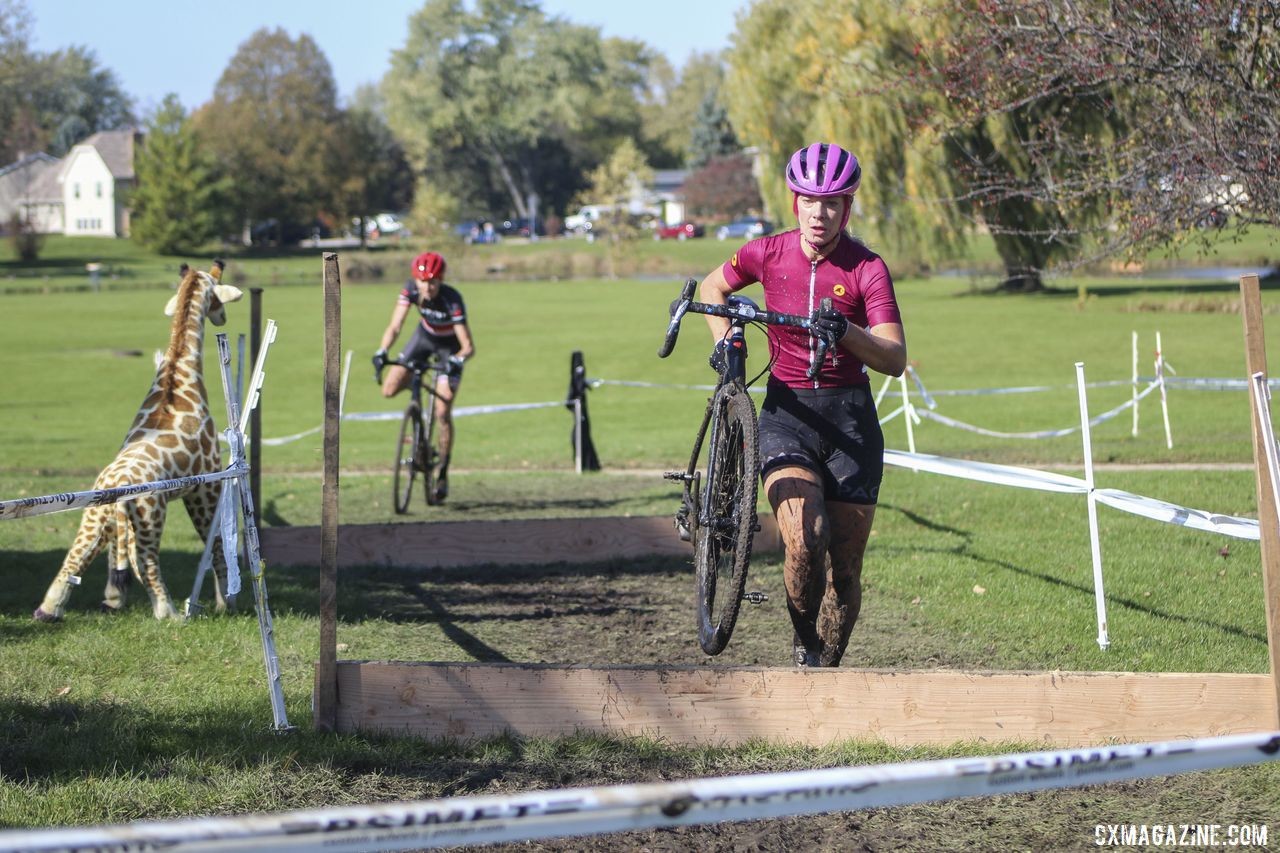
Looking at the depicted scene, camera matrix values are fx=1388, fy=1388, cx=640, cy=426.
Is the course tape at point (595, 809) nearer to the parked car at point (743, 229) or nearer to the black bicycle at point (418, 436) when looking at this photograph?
the black bicycle at point (418, 436)

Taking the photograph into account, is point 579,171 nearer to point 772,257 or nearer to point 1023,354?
point 1023,354

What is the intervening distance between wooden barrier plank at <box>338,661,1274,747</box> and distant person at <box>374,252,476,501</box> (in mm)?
7731

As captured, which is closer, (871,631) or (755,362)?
(871,631)

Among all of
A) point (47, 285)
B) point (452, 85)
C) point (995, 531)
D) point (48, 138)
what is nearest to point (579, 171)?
point (452, 85)

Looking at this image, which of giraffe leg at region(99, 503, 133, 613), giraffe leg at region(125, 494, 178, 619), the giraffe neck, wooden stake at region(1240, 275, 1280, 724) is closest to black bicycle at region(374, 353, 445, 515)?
the giraffe neck

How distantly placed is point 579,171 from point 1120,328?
86860mm

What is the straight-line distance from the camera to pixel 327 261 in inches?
238

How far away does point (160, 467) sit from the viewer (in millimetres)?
8734

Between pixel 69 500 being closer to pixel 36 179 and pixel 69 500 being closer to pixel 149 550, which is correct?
pixel 149 550

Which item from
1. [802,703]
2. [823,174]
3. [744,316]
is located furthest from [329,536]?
[823,174]

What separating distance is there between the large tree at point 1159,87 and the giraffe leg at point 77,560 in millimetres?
7673

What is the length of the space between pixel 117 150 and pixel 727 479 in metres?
119

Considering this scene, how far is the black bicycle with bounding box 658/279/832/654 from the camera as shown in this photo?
6129mm

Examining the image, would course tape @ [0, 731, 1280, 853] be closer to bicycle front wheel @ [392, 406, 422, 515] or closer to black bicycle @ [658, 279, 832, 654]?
black bicycle @ [658, 279, 832, 654]
